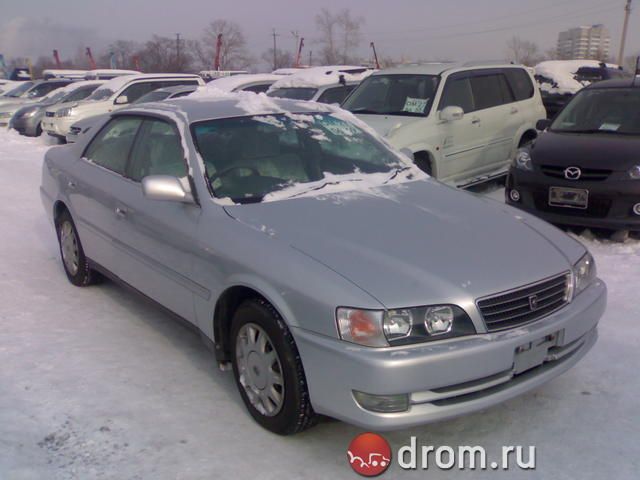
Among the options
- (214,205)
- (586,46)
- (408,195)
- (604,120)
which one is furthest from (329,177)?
(586,46)

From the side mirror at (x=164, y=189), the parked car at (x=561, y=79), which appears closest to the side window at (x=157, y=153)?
the side mirror at (x=164, y=189)

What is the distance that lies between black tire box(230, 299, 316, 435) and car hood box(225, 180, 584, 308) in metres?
0.27

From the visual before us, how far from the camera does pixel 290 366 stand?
2869 millimetres

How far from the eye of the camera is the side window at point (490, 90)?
8.50m

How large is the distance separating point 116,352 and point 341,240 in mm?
1852

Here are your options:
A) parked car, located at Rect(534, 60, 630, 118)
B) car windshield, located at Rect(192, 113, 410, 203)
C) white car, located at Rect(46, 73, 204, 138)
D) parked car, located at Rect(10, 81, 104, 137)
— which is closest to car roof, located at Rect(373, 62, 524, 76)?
car windshield, located at Rect(192, 113, 410, 203)

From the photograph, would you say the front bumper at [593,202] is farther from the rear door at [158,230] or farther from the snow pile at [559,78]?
the snow pile at [559,78]

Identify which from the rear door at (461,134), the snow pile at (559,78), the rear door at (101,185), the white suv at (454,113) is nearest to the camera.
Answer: the rear door at (101,185)

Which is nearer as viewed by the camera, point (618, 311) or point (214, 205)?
point (214, 205)

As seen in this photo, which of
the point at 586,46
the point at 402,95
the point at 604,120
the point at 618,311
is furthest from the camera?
the point at 586,46

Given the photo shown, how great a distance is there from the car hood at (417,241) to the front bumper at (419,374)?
21 cm

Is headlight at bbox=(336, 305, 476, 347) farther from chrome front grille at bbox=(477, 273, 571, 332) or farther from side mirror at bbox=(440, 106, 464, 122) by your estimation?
side mirror at bbox=(440, 106, 464, 122)

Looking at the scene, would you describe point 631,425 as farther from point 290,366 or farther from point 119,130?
point 119,130

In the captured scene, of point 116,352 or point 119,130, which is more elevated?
A: point 119,130
